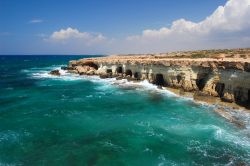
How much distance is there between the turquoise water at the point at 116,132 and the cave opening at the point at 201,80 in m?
6.06

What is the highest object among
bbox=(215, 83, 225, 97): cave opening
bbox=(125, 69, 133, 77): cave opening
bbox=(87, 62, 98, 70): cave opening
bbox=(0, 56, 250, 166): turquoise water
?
bbox=(87, 62, 98, 70): cave opening

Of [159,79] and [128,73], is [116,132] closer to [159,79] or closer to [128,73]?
[159,79]

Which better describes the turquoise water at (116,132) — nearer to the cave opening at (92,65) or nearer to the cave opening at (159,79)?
the cave opening at (159,79)

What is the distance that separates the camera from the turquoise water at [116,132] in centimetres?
2384

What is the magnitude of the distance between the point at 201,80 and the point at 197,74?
1505mm

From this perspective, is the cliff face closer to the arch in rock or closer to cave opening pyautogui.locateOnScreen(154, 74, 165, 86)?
cave opening pyautogui.locateOnScreen(154, 74, 165, 86)

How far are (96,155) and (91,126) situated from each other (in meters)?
7.66

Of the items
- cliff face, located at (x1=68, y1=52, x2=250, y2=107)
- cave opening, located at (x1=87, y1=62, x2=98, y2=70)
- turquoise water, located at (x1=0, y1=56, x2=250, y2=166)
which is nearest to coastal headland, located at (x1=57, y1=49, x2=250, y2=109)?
cliff face, located at (x1=68, y1=52, x2=250, y2=107)

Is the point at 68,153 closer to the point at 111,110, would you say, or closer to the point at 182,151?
the point at 182,151

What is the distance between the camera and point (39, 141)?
89.2ft

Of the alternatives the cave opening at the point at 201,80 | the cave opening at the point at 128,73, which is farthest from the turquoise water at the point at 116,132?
the cave opening at the point at 128,73

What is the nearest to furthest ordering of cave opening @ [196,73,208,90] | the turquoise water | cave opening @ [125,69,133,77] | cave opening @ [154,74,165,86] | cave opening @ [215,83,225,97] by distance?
the turquoise water < cave opening @ [215,83,225,97] < cave opening @ [196,73,208,90] < cave opening @ [154,74,165,86] < cave opening @ [125,69,133,77]

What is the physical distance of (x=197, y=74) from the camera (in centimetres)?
4816

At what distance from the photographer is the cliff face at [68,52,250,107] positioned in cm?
3984
